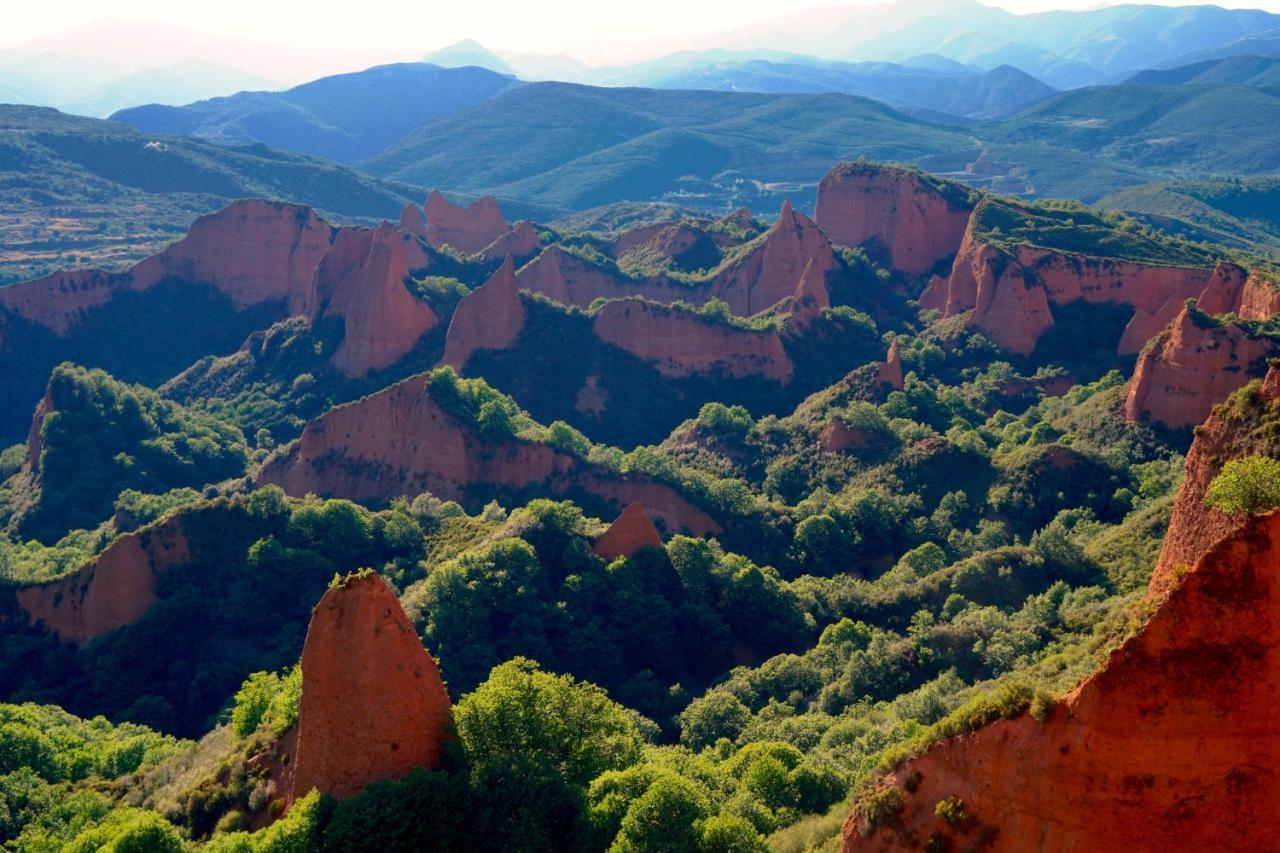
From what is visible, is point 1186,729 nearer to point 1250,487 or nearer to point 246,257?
point 1250,487

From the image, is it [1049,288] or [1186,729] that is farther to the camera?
[1049,288]

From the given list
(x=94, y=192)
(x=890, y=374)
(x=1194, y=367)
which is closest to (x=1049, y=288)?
(x=890, y=374)

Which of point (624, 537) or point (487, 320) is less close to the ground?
point (487, 320)

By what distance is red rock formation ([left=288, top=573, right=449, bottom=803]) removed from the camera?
32469 millimetres

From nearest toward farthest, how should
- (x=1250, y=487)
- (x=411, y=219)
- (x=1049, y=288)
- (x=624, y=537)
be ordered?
1. (x=1250, y=487)
2. (x=624, y=537)
3. (x=1049, y=288)
4. (x=411, y=219)

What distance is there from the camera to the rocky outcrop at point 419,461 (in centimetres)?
7388

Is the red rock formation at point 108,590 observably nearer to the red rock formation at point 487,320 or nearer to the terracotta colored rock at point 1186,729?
the red rock formation at point 487,320

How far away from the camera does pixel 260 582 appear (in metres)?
57.8

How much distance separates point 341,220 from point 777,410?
117m

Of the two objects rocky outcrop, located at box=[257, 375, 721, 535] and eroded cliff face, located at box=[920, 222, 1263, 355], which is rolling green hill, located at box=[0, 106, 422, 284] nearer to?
rocky outcrop, located at box=[257, 375, 721, 535]

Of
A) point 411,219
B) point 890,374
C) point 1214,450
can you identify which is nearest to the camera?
point 1214,450

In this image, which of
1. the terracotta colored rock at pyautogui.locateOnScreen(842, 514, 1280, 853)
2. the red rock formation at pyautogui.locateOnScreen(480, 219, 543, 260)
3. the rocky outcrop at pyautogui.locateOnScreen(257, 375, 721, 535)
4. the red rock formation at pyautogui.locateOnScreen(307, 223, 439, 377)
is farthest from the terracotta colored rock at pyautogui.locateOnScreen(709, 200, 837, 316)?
the terracotta colored rock at pyautogui.locateOnScreen(842, 514, 1280, 853)

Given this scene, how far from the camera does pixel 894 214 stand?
414 ft

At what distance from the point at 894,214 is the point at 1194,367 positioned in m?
58.1
